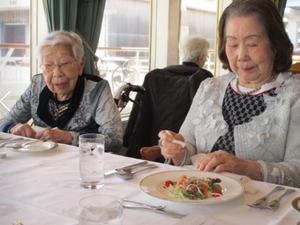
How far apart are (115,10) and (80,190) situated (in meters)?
3.60

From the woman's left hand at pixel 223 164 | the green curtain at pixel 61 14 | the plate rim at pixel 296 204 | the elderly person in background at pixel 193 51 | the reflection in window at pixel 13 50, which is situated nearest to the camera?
the plate rim at pixel 296 204

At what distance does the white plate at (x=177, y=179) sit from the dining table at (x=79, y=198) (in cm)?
1

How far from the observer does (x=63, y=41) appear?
237 cm

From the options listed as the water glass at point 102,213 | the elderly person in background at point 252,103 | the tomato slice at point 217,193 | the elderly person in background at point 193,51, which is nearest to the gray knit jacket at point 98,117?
the elderly person in background at point 252,103

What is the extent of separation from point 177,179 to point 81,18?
2.70 m

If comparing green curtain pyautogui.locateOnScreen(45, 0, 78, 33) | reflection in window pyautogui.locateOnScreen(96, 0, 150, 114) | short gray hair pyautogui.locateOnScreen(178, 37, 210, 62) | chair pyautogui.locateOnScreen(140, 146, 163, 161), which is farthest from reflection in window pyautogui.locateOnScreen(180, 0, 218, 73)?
chair pyautogui.locateOnScreen(140, 146, 163, 161)

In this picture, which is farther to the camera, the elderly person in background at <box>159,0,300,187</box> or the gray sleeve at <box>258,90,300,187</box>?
the elderly person in background at <box>159,0,300,187</box>

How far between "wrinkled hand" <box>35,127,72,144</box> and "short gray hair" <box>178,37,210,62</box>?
2.31 m

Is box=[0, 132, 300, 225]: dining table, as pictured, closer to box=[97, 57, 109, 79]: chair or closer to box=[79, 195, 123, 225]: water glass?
box=[79, 195, 123, 225]: water glass

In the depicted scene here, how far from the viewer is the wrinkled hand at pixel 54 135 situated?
1.98 m

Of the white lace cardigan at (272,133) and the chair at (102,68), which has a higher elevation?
the chair at (102,68)

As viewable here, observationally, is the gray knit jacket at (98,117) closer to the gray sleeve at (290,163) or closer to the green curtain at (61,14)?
the gray sleeve at (290,163)

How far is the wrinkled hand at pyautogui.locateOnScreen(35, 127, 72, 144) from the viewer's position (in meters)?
1.98

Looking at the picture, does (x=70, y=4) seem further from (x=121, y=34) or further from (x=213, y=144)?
(x=213, y=144)
